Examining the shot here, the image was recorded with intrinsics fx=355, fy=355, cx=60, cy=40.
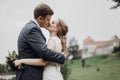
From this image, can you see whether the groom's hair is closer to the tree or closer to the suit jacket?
the suit jacket

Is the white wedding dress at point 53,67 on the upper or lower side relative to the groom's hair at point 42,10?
lower

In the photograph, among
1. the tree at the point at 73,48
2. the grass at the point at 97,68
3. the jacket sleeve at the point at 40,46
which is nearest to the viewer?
the jacket sleeve at the point at 40,46

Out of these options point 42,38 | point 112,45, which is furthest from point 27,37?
point 112,45

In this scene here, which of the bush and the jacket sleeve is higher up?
the jacket sleeve

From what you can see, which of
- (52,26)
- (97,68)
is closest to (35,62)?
(52,26)

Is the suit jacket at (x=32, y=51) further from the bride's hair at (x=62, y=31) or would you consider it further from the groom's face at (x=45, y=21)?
the bride's hair at (x=62, y=31)

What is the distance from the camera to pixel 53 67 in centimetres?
245

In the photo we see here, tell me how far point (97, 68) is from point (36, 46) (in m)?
7.83

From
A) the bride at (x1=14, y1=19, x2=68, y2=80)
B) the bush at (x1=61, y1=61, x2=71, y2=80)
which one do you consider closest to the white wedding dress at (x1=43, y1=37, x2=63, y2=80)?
the bride at (x1=14, y1=19, x2=68, y2=80)

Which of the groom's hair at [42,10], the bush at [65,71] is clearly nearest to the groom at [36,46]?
the groom's hair at [42,10]

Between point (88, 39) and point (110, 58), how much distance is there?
40.5 inches

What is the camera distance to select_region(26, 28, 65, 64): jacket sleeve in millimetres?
2312

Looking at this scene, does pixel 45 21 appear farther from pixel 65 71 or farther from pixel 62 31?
pixel 65 71

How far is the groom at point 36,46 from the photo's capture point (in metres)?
2.32
